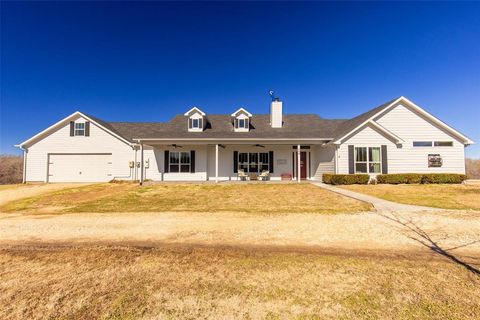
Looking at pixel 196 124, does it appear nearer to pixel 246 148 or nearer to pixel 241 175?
pixel 246 148

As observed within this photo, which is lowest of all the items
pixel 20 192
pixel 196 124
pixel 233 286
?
pixel 233 286

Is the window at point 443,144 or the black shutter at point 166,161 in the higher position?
the window at point 443,144

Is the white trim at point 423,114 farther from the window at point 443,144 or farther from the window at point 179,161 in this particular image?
the window at point 179,161

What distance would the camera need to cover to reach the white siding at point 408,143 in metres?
15.8

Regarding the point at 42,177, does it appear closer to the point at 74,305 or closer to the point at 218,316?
the point at 74,305

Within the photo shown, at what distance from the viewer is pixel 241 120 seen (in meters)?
19.5

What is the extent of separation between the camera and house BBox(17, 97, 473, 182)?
1580 centimetres

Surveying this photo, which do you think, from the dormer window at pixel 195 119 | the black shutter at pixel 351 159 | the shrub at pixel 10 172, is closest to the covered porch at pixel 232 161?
the dormer window at pixel 195 119

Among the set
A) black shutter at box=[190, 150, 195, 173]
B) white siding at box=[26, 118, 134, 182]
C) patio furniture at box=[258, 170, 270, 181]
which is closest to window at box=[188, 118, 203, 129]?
black shutter at box=[190, 150, 195, 173]

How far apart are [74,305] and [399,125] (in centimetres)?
2045

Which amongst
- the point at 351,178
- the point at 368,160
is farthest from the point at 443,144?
the point at 351,178

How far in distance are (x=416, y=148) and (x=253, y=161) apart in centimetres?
1209

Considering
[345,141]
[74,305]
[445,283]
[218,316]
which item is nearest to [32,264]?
[74,305]

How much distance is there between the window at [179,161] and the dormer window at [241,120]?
15.9 ft
